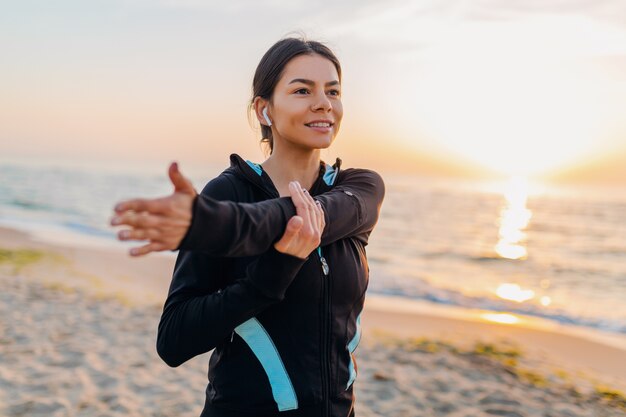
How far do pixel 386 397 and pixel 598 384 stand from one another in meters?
2.62

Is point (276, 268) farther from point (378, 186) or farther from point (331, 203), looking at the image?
point (378, 186)

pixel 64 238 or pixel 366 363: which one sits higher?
pixel 64 238

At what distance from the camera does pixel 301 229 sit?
58.4 inches

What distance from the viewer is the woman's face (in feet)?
6.73

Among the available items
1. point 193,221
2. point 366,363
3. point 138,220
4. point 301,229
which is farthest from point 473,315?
point 138,220

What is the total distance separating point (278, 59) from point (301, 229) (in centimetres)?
95

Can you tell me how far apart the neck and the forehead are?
0.28m

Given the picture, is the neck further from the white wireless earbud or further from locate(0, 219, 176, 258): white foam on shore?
locate(0, 219, 176, 258): white foam on shore

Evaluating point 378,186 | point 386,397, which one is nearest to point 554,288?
point 386,397

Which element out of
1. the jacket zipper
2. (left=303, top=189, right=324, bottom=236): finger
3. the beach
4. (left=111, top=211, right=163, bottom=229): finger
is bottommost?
the beach

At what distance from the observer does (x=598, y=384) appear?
6023 mm

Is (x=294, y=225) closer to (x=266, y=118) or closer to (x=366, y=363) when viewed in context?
(x=266, y=118)

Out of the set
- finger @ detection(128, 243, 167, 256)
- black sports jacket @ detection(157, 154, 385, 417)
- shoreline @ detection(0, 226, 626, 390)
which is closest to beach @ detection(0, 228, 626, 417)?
shoreline @ detection(0, 226, 626, 390)

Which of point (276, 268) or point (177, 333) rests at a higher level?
point (276, 268)
